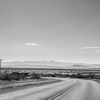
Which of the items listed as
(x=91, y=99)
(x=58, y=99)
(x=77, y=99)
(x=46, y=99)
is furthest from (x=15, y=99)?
(x=91, y=99)

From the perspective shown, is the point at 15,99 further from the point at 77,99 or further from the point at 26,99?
the point at 77,99

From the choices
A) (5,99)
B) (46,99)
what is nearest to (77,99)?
(46,99)

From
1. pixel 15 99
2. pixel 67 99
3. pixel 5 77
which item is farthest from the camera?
pixel 5 77

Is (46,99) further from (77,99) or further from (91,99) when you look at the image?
(91,99)

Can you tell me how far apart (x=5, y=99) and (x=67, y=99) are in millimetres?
4619

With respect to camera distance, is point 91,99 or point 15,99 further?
point 91,99

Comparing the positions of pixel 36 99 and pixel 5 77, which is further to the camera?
pixel 5 77

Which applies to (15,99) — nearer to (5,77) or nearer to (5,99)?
(5,99)

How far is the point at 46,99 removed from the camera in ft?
46.9

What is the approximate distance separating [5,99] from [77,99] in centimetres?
540

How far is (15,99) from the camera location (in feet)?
45.1

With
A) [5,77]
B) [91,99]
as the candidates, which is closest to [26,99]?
[91,99]

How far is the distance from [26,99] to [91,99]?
16.5ft

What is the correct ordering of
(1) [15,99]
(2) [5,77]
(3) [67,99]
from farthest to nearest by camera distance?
(2) [5,77] < (3) [67,99] < (1) [15,99]
